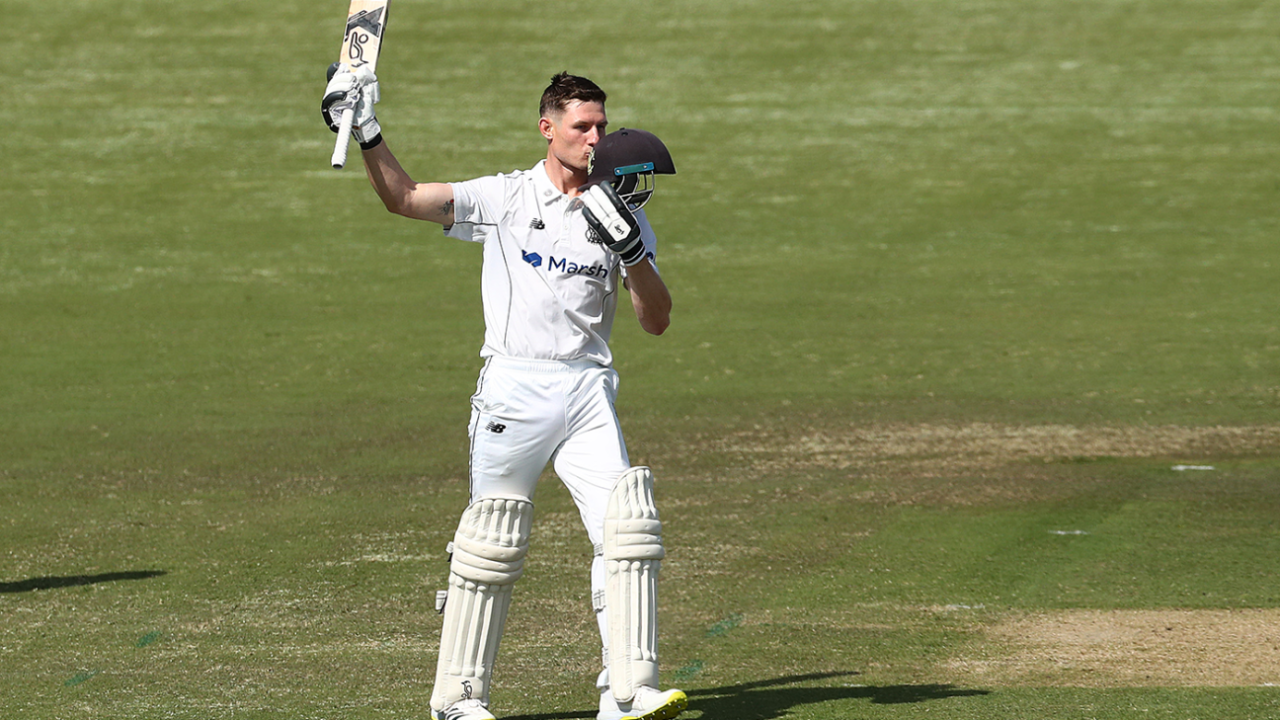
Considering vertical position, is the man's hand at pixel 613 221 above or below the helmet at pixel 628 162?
below

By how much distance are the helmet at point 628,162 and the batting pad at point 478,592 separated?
1213 millimetres

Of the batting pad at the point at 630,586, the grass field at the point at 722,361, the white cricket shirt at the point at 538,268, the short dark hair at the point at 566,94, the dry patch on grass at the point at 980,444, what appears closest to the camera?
the batting pad at the point at 630,586

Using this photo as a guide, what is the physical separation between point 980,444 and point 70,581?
21.4 ft

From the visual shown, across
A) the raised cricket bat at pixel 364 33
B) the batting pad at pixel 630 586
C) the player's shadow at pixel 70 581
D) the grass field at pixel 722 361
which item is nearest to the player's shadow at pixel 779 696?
the grass field at pixel 722 361

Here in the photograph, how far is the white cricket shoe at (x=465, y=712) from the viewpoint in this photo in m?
5.93

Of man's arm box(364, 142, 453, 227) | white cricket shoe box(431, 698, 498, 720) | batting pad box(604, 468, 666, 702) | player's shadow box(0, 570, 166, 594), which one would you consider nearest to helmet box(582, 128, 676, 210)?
man's arm box(364, 142, 453, 227)

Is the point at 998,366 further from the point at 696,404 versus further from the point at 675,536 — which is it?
the point at 675,536

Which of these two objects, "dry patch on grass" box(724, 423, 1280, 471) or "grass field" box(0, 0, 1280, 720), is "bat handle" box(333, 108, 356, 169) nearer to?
"grass field" box(0, 0, 1280, 720)

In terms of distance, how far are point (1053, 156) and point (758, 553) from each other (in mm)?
14538

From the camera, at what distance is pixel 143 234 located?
787 inches

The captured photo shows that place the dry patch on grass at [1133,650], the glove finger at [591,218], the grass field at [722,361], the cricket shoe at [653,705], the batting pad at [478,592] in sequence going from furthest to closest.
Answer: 1. the grass field at [722,361]
2. the dry patch on grass at [1133,650]
3. the batting pad at [478,592]
4. the glove finger at [591,218]
5. the cricket shoe at [653,705]

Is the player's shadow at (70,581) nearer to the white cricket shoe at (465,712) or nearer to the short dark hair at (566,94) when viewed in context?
the white cricket shoe at (465,712)

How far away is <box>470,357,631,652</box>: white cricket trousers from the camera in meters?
6.12

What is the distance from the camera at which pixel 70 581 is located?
877cm
